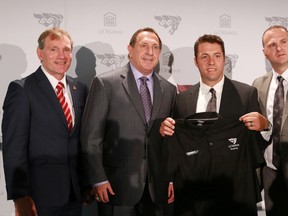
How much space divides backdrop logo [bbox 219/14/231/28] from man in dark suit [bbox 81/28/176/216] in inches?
65.3

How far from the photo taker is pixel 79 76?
334 centimetres

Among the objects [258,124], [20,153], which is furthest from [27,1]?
[258,124]

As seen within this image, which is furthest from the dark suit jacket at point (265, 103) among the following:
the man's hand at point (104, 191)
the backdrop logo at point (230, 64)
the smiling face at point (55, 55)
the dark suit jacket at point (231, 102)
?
the smiling face at point (55, 55)

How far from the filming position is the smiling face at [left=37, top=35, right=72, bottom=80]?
8.07 ft

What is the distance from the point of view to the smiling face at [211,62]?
8.56ft

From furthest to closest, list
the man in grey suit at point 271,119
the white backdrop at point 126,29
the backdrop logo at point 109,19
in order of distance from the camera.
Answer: the backdrop logo at point 109,19, the white backdrop at point 126,29, the man in grey suit at point 271,119

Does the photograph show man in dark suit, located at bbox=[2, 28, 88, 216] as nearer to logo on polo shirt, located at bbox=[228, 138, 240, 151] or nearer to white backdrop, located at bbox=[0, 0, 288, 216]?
white backdrop, located at bbox=[0, 0, 288, 216]

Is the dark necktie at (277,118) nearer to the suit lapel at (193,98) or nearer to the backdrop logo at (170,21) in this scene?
the suit lapel at (193,98)

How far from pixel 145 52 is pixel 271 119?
1.22 meters

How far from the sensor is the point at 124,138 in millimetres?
2484

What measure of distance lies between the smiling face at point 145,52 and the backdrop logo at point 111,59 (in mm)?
716

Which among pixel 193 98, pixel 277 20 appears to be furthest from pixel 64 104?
pixel 277 20

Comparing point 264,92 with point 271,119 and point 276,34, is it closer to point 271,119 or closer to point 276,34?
point 271,119

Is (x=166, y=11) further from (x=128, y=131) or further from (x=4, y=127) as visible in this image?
(x=4, y=127)
